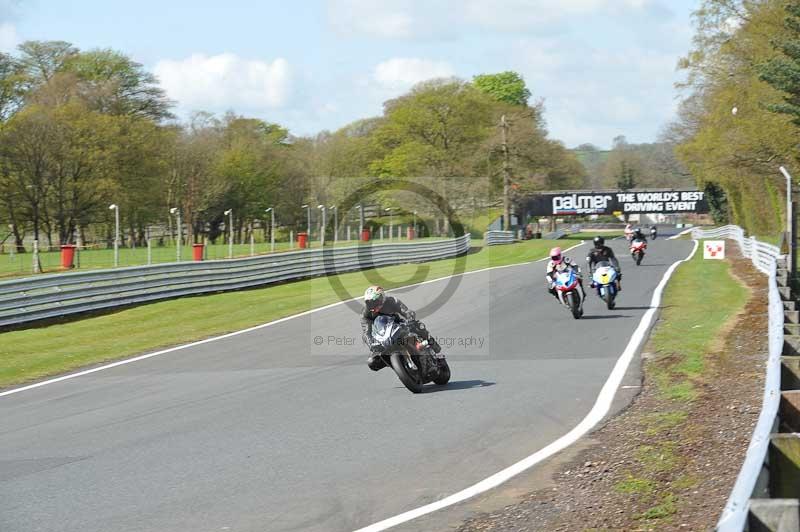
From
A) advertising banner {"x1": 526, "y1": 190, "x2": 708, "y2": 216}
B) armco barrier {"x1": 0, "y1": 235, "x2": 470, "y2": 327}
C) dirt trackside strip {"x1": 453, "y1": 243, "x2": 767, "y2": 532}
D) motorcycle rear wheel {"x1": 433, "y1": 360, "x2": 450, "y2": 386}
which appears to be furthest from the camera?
advertising banner {"x1": 526, "y1": 190, "x2": 708, "y2": 216}

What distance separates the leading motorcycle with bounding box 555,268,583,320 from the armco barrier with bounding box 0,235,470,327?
33.2ft

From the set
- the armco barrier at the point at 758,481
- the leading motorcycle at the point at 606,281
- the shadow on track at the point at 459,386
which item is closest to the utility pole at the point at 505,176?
the leading motorcycle at the point at 606,281

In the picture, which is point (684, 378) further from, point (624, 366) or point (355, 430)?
point (355, 430)

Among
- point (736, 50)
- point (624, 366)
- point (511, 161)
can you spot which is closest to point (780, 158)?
point (736, 50)

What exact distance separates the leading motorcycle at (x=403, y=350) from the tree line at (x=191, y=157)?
34.2 metres

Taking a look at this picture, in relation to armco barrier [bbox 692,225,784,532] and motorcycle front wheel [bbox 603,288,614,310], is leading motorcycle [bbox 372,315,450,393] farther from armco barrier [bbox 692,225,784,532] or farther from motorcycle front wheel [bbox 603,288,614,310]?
motorcycle front wheel [bbox 603,288,614,310]

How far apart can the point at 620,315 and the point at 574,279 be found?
149 centimetres

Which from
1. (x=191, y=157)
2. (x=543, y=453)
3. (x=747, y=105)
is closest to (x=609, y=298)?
(x=543, y=453)

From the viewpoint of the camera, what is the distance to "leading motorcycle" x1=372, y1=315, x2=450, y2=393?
442 inches

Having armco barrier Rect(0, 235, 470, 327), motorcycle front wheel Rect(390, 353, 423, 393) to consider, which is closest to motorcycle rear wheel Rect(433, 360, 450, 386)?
motorcycle front wheel Rect(390, 353, 423, 393)

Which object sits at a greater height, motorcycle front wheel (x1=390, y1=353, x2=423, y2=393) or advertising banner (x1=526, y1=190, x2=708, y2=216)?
advertising banner (x1=526, y1=190, x2=708, y2=216)

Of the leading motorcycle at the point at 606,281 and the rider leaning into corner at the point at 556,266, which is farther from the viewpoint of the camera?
the leading motorcycle at the point at 606,281

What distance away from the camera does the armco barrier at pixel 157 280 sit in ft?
64.2

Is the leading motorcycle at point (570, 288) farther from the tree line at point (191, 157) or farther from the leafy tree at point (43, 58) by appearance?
the leafy tree at point (43, 58)
